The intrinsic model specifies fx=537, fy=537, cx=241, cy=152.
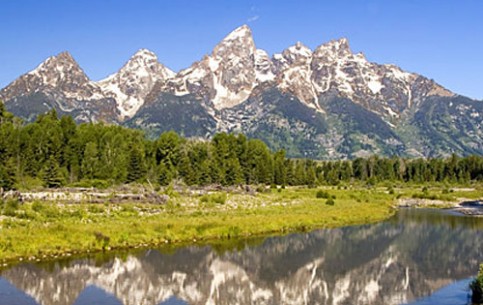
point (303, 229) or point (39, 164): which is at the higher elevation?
point (39, 164)

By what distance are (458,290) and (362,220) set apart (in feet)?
136

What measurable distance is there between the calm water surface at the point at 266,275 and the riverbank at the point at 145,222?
2.75 meters

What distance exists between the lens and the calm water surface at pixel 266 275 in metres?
32.7

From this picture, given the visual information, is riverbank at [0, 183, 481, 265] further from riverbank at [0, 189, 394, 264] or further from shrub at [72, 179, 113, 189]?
shrub at [72, 179, 113, 189]

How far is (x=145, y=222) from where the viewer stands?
54625mm

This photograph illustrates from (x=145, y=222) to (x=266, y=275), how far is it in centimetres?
1872

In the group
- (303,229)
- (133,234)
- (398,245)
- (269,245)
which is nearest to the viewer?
(133,234)

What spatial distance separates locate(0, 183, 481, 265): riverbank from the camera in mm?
43062

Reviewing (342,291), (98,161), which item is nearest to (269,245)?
(342,291)

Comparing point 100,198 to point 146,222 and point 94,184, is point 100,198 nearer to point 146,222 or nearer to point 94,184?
point 146,222

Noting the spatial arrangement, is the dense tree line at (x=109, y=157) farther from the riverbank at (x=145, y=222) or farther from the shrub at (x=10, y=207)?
the riverbank at (x=145, y=222)

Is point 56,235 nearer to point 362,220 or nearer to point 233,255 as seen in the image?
point 233,255

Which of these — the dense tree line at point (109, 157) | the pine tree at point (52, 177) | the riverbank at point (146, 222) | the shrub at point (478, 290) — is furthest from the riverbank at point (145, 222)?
the dense tree line at point (109, 157)

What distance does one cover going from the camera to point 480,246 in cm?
5512
